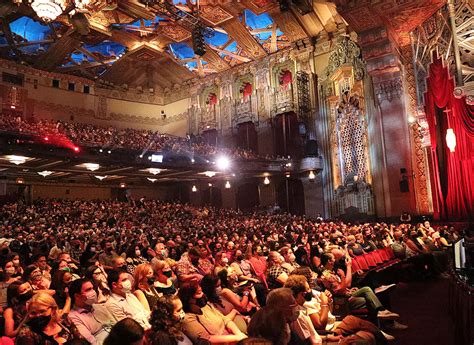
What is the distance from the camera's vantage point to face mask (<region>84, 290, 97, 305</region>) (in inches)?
151

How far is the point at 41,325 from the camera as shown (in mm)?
3080

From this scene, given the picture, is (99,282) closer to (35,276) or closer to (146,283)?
(146,283)

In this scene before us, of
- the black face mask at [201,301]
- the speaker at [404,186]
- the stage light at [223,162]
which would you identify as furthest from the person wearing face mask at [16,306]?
the stage light at [223,162]

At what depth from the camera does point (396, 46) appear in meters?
16.4

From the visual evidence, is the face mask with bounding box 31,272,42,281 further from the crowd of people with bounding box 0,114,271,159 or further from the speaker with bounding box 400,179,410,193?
the speaker with bounding box 400,179,410,193

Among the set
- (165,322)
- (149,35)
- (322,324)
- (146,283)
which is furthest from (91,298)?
(149,35)

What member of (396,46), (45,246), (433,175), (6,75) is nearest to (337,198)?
(433,175)

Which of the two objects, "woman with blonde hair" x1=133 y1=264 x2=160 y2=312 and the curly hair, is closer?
the curly hair

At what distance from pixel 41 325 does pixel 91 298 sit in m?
0.80

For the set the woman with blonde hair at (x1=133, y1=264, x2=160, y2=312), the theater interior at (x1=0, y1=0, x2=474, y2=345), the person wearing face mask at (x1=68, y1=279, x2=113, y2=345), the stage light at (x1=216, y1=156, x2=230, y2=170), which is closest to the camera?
the person wearing face mask at (x1=68, y1=279, x2=113, y2=345)

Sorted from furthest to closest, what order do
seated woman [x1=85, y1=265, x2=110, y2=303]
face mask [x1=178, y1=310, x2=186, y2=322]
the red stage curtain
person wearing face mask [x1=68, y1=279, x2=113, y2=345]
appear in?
1. the red stage curtain
2. seated woman [x1=85, y1=265, x2=110, y2=303]
3. person wearing face mask [x1=68, y1=279, x2=113, y2=345]
4. face mask [x1=178, y1=310, x2=186, y2=322]

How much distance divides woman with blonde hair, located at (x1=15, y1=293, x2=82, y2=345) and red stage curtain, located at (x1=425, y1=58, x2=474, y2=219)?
14.2 metres

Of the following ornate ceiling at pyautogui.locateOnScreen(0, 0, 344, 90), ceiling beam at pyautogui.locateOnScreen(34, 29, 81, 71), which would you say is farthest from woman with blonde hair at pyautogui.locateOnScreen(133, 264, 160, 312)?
ceiling beam at pyautogui.locateOnScreen(34, 29, 81, 71)

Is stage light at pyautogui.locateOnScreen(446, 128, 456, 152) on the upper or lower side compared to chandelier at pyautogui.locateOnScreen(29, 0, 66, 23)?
lower
